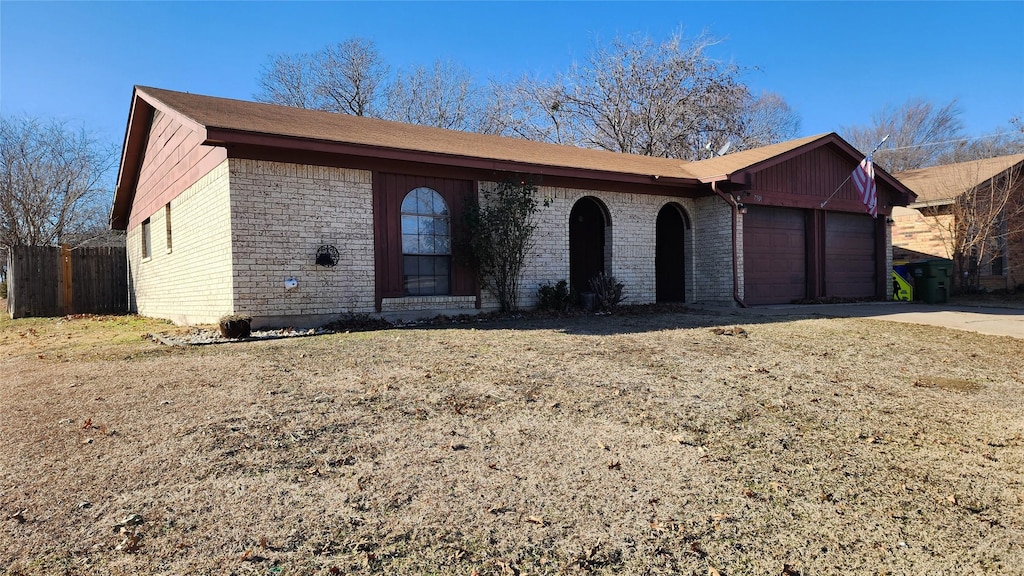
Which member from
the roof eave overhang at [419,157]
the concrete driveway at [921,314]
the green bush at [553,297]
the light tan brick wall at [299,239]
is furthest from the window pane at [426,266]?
the concrete driveway at [921,314]

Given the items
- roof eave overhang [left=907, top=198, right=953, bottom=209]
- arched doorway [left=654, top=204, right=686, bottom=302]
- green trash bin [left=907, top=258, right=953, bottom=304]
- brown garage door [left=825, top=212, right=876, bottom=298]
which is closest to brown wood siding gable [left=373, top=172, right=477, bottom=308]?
arched doorway [left=654, top=204, right=686, bottom=302]

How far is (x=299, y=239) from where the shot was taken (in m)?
8.93

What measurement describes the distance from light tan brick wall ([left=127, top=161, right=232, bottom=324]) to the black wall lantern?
1.26 meters

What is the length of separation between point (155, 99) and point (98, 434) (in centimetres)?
916

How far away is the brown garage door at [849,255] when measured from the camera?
14.6 m

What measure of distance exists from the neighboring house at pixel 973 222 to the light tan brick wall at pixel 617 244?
925 centimetres

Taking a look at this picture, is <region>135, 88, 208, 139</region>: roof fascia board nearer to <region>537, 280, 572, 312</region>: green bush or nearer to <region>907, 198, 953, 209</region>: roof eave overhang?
<region>537, 280, 572, 312</region>: green bush

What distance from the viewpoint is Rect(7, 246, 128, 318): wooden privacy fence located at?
14250mm

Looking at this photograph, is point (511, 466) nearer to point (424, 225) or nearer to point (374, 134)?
point (424, 225)

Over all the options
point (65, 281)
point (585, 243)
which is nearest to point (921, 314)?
point (585, 243)

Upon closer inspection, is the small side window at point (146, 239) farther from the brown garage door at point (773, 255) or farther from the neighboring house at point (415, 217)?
the brown garage door at point (773, 255)

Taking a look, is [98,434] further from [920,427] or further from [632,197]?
[632,197]

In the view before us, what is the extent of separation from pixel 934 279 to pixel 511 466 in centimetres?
1588

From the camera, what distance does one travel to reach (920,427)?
389cm
